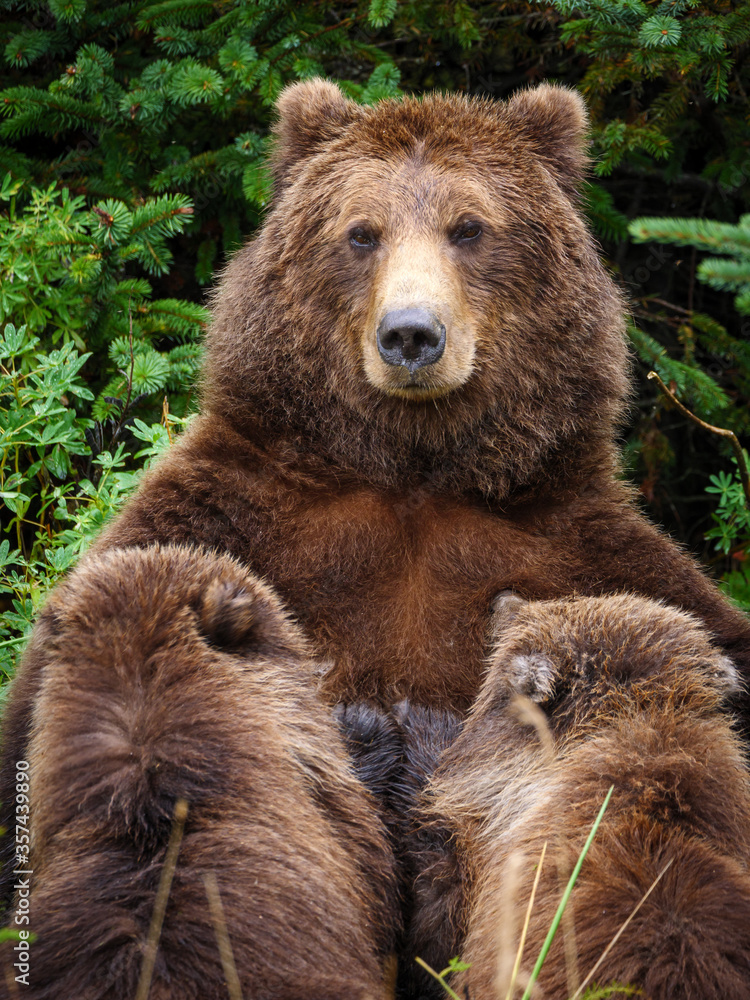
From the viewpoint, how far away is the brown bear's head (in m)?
3.30

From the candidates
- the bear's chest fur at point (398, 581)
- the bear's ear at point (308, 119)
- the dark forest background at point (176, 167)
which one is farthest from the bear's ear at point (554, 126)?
the bear's chest fur at point (398, 581)

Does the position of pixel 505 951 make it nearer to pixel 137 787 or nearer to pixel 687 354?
pixel 137 787

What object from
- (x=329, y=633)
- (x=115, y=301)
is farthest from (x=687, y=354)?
(x=329, y=633)

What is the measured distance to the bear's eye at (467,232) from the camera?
344cm

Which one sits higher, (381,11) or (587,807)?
(381,11)

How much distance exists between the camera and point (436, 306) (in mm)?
Result: 3123

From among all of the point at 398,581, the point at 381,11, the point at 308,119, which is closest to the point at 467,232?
the point at 308,119

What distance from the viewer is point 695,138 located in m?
5.90

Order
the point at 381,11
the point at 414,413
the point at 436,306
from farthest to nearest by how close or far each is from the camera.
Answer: the point at 381,11
the point at 414,413
the point at 436,306

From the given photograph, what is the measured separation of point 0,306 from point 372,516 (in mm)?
2094

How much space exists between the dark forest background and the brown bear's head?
22.2 inches

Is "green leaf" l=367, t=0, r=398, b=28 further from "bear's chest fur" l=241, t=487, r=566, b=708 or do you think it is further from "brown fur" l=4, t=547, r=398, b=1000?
"brown fur" l=4, t=547, r=398, b=1000

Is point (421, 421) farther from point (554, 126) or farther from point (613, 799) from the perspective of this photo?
point (613, 799)

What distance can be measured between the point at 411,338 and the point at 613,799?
50.8 inches
